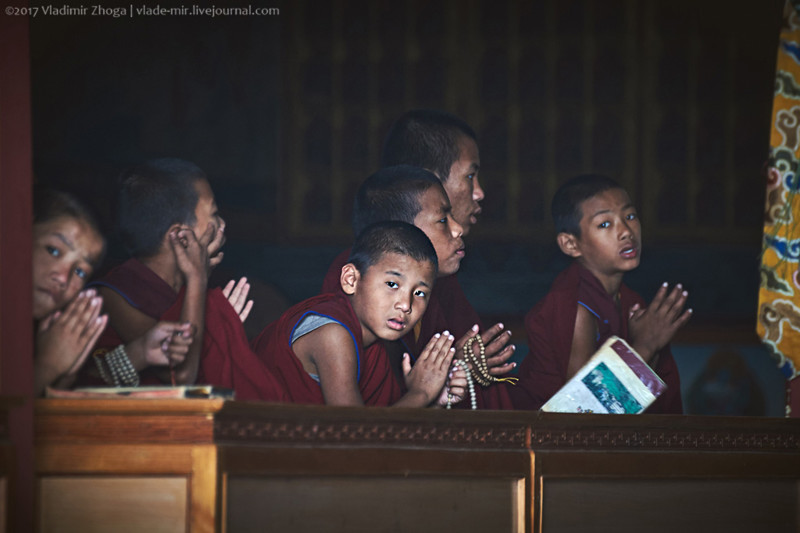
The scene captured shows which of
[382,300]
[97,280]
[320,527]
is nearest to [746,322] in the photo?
[382,300]

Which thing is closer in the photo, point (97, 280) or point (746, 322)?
point (97, 280)

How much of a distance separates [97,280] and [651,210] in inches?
112

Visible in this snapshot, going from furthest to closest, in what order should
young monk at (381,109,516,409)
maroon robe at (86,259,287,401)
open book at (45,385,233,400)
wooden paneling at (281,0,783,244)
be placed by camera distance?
young monk at (381,109,516,409) → wooden paneling at (281,0,783,244) → maroon robe at (86,259,287,401) → open book at (45,385,233,400)

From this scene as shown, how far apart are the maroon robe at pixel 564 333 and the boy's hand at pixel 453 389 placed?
31 centimetres

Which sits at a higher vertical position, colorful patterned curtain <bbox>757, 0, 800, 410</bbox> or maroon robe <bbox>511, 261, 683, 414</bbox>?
colorful patterned curtain <bbox>757, 0, 800, 410</bbox>

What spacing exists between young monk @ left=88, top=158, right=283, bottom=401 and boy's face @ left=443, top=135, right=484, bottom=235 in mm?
1192

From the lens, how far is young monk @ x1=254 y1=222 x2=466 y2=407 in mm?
5215

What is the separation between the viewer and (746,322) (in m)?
6.04

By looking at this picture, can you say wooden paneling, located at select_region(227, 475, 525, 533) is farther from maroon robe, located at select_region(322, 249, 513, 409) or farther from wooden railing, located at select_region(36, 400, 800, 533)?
maroon robe, located at select_region(322, 249, 513, 409)

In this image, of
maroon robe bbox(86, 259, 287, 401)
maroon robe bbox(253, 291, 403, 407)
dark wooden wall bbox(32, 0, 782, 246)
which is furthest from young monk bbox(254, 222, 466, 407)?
dark wooden wall bbox(32, 0, 782, 246)

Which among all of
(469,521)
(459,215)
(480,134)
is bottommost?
(469,521)

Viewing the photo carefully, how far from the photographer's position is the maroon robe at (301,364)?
5.21m

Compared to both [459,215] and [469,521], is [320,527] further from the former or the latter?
[459,215]

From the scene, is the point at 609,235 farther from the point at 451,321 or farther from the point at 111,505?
the point at 111,505
